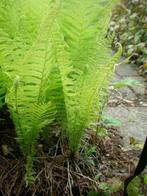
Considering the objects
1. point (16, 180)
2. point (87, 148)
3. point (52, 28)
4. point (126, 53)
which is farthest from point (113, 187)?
point (126, 53)

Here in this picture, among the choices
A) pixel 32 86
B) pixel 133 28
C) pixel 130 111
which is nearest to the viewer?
pixel 32 86

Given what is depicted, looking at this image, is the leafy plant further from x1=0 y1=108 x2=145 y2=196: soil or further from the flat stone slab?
the flat stone slab

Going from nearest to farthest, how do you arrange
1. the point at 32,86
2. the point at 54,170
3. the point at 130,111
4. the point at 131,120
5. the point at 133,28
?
the point at 32,86, the point at 54,170, the point at 131,120, the point at 130,111, the point at 133,28

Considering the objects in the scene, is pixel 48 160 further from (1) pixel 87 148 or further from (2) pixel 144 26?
(2) pixel 144 26

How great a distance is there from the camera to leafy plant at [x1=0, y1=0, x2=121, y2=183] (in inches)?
49.4

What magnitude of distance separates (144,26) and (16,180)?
321cm

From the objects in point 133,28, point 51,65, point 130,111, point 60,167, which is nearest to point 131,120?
point 130,111

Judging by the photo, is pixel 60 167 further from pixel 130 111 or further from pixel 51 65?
pixel 130 111

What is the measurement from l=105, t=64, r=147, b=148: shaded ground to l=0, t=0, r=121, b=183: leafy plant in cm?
61

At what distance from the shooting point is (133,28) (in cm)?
462

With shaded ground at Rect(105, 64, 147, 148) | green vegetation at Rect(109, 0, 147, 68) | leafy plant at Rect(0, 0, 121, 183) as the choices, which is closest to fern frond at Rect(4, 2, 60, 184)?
leafy plant at Rect(0, 0, 121, 183)

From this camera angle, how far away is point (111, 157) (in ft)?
5.76

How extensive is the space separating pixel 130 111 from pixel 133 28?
7.67 feet

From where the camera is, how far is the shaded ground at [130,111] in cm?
210
